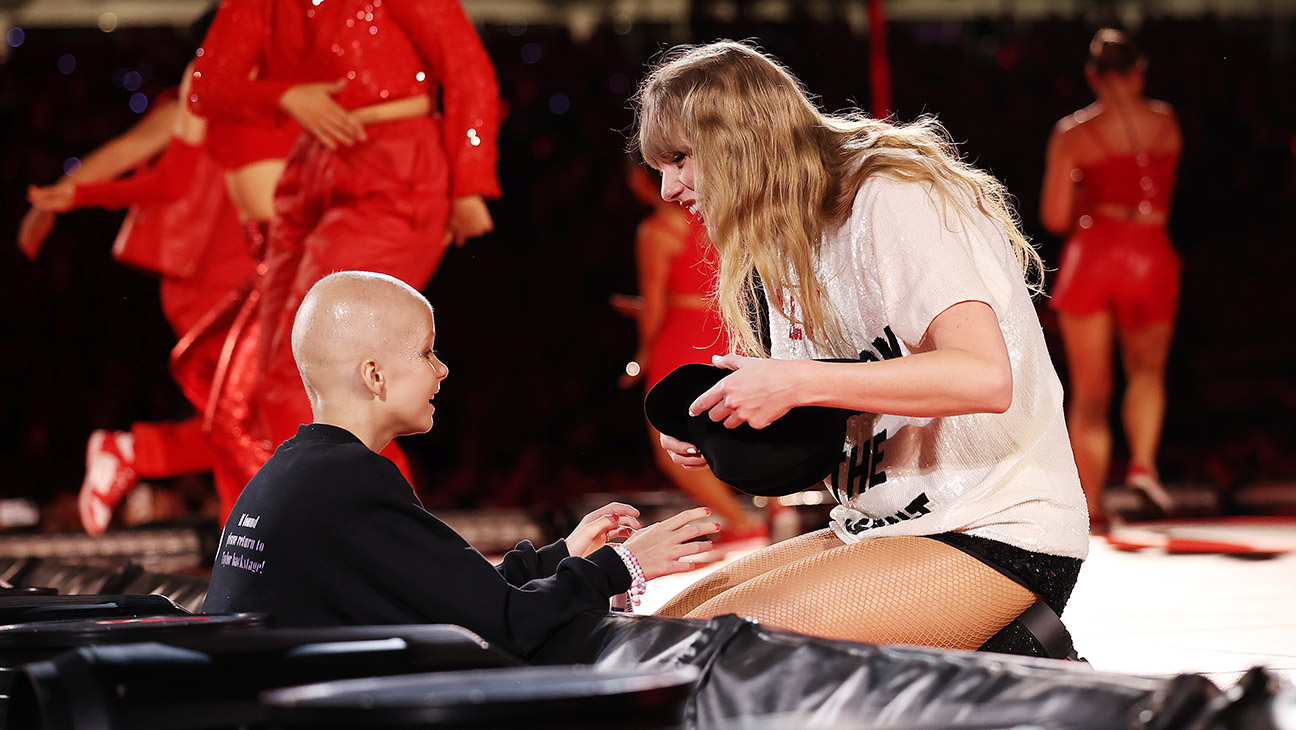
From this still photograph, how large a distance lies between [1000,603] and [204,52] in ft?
7.22

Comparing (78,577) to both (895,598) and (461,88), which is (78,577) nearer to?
(461,88)

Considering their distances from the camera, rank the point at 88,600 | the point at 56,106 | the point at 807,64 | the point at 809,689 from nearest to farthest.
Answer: the point at 809,689 < the point at 88,600 < the point at 56,106 < the point at 807,64

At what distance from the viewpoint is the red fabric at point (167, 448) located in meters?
4.20

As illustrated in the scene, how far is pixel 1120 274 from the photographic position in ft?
15.7

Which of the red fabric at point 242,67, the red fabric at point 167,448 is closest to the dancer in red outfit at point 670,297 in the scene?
the red fabric at point 167,448

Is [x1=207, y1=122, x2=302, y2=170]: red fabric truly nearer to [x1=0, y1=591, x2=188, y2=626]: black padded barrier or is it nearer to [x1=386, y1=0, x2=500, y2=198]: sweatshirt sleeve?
[x1=386, y1=0, x2=500, y2=198]: sweatshirt sleeve

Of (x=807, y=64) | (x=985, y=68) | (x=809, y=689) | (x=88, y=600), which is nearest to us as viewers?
(x=809, y=689)

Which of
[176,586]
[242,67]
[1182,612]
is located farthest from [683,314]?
[176,586]

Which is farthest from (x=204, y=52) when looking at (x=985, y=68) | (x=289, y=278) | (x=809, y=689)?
(x=985, y=68)

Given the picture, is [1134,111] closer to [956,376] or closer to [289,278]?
[289,278]

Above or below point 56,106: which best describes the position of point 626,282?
below

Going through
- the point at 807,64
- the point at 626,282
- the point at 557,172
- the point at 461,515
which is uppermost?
the point at 807,64

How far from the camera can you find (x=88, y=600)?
1.64 m

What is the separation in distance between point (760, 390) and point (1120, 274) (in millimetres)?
3685
